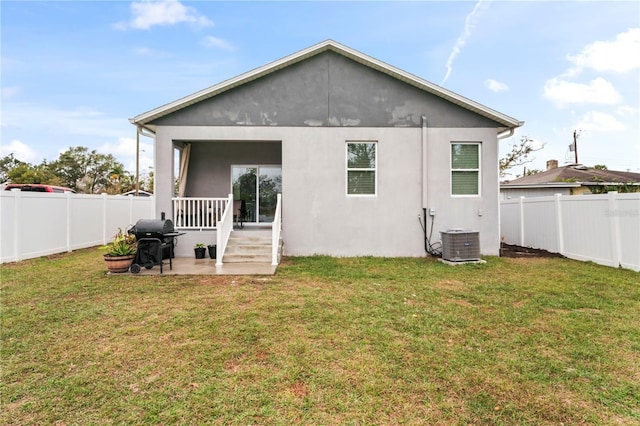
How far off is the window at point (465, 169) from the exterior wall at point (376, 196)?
0.61 ft

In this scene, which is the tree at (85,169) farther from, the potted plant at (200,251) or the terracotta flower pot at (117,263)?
the terracotta flower pot at (117,263)

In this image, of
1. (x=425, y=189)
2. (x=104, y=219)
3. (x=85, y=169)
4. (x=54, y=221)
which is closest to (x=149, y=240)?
(x=54, y=221)

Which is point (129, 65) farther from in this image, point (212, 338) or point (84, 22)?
point (212, 338)

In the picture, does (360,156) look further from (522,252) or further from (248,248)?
(522,252)

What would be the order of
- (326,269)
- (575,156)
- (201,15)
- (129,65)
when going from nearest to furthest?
(326,269), (201,15), (129,65), (575,156)

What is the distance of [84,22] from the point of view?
1156 centimetres

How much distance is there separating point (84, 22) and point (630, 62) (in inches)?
871

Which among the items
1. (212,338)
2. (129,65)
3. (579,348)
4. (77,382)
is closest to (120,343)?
(77,382)

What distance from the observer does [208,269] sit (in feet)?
24.2

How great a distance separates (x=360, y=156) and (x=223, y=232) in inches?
175

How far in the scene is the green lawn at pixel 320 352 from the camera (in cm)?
246

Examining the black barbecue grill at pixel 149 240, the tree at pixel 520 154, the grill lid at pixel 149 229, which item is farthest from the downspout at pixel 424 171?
the tree at pixel 520 154

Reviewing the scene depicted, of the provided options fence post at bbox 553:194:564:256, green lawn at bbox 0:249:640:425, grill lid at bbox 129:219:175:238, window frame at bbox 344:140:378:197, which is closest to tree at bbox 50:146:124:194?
grill lid at bbox 129:219:175:238

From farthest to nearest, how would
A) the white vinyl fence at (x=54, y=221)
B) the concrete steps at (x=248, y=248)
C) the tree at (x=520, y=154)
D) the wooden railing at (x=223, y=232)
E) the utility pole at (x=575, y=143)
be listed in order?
the utility pole at (x=575, y=143)
the tree at (x=520, y=154)
the concrete steps at (x=248, y=248)
the white vinyl fence at (x=54, y=221)
the wooden railing at (x=223, y=232)
